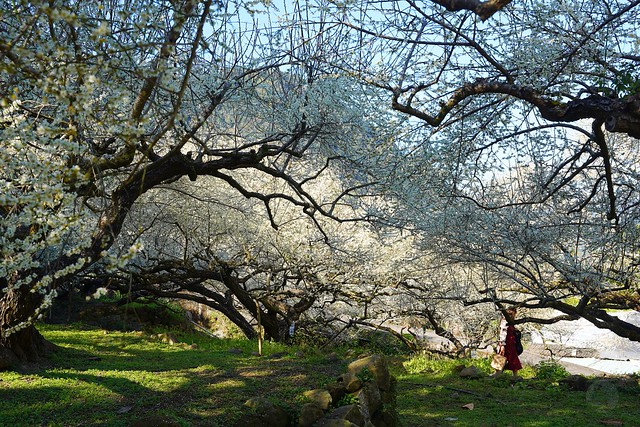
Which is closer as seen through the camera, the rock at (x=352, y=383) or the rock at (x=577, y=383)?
the rock at (x=352, y=383)

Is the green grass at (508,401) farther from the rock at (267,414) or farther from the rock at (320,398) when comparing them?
the rock at (267,414)

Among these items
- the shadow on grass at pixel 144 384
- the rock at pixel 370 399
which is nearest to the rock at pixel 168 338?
the shadow on grass at pixel 144 384

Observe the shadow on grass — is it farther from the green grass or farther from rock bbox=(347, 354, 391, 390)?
the green grass

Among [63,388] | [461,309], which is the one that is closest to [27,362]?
[63,388]

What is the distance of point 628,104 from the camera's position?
4750 mm

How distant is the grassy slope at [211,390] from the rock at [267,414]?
21 centimetres

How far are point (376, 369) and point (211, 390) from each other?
1843 millimetres

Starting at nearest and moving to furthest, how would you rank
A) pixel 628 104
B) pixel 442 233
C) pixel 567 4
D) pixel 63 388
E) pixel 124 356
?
pixel 628 104, pixel 567 4, pixel 63 388, pixel 124 356, pixel 442 233

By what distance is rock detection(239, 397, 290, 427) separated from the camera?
210 inches

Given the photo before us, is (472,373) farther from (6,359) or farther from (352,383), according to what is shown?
(6,359)

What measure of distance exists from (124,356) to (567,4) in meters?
7.10

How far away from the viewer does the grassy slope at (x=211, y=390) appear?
17.9 feet

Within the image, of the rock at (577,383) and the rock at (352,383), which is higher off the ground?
the rock at (352,383)

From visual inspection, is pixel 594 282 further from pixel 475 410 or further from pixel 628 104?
pixel 628 104
